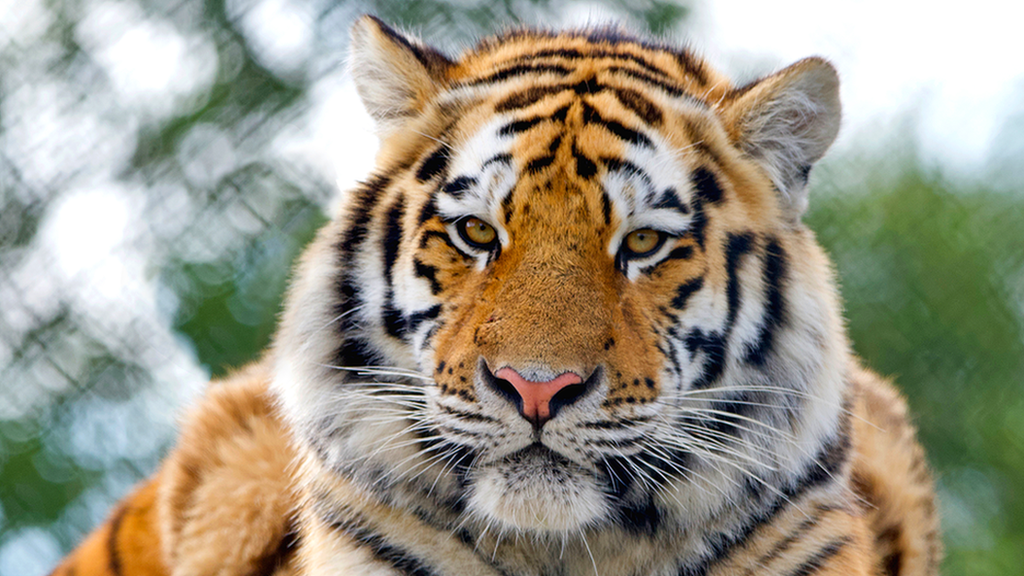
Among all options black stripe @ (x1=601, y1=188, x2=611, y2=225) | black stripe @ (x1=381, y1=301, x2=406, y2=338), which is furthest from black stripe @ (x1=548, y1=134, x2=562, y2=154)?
black stripe @ (x1=381, y1=301, x2=406, y2=338)

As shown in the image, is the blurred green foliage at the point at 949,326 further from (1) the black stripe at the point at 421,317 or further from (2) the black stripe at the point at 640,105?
(1) the black stripe at the point at 421,317

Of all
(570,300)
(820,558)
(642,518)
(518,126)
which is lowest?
(820,558)

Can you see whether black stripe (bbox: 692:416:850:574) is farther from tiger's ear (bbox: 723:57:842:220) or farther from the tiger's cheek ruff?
tiger's ear (bbox: 723:57:842:220)

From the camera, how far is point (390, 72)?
55.1 inches

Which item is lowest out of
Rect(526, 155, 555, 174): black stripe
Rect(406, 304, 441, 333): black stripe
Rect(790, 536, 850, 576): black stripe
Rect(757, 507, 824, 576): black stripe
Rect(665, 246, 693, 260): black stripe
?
Rect(790, 536, 850, 576): black stripe

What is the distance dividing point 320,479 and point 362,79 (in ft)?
2.17

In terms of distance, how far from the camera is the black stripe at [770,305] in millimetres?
1271

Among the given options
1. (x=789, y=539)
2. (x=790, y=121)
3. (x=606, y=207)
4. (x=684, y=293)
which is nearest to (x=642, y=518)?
(x=789, y=539)

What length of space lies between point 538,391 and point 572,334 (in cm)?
9

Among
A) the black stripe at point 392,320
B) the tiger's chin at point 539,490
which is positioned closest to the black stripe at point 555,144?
the black stripe at point 392,320

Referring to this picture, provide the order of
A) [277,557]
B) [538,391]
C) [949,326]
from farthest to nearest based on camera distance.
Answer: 1. [949,326]
2. [277,557]
3. [538,391]

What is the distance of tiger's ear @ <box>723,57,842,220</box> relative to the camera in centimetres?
131

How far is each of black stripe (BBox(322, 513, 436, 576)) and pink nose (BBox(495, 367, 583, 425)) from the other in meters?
0.36

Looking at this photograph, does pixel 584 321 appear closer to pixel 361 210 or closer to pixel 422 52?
pixel 361 210
